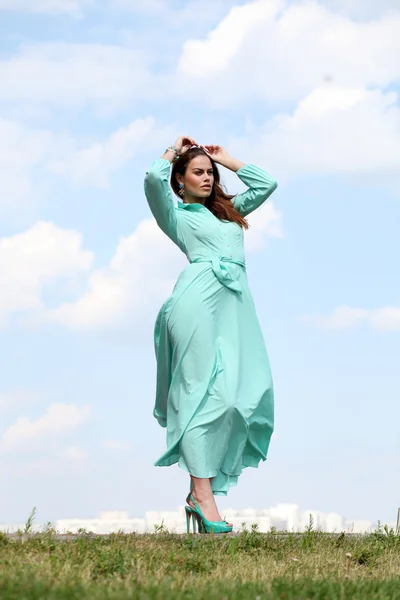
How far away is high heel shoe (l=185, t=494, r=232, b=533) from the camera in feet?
18.9

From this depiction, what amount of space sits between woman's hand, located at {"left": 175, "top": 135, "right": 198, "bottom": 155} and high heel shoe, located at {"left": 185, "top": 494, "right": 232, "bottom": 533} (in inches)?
97.1

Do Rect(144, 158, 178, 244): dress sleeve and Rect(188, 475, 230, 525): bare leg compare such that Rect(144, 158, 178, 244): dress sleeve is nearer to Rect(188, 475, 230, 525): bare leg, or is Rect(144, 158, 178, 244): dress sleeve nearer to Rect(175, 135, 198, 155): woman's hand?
Rect(175, 135, 198, 155): woman's hand

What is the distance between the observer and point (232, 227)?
21.3 feet

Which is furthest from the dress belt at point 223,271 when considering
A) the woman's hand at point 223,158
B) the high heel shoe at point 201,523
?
the high heel shoe at point 201,523

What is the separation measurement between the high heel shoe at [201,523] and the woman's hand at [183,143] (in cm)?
247

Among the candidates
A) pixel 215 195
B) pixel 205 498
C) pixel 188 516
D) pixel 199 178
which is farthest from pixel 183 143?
pixel 188 516

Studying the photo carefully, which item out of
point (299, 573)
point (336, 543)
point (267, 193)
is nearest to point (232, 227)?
point (267, 193)

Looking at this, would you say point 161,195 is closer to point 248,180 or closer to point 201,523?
point 248,180

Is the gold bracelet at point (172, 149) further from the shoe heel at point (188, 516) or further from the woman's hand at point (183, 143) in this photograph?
the shoe heel at point (188, 516)

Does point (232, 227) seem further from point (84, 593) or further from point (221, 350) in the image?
point (84, 593)

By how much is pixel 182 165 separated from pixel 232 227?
1.92 ft

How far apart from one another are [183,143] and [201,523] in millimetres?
2725

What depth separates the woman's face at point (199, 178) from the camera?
6500mm

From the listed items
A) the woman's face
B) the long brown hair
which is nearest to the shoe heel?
the long brown hair
